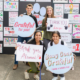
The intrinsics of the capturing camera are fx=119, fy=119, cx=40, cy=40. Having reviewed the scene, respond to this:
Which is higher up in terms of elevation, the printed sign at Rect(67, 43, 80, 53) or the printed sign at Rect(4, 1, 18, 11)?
the printed sign at Rect(4, 1, 18, 11)

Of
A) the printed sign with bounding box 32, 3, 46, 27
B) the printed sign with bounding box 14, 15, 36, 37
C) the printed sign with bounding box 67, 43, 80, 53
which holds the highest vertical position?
the printed sign with bounding box 32, 3, 46, 27

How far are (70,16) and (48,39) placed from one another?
5.26ft

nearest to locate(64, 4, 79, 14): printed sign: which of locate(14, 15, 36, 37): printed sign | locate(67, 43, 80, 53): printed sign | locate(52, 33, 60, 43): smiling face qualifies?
locate(67, 43, 80, 53): printed sign

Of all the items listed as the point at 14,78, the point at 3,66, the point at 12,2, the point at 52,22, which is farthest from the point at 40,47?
the point at 12,2

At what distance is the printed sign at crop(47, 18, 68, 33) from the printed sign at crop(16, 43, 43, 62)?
A: 0.58m

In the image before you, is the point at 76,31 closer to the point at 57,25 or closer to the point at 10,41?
the point at 57,25

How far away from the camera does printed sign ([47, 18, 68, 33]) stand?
7.86 ft

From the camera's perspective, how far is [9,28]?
3.80m

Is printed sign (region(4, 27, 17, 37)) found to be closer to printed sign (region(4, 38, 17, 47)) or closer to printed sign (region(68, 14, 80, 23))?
printed sign (region(4, 38, 17, 47))

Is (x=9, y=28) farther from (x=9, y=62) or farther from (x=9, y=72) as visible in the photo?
(x=9, y=72)

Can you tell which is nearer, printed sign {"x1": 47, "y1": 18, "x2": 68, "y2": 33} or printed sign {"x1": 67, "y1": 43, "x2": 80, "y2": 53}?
printed sign {"x1": 47, "y1": 18, "x2": 68, "y2": 33}

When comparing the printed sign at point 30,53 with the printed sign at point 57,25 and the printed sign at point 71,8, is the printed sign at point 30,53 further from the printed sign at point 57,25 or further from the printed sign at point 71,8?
the printed sign at point 71,8

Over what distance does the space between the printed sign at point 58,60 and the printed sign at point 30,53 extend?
17 centimetres

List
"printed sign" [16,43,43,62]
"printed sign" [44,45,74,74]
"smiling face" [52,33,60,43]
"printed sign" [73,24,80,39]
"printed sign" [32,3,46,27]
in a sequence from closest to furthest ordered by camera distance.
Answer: "printed sign" [44,45,74,74] < "printed sign" [16,43,43,62] < "smiling face" [52,33,60,43] < "printed sign" [32,3,46,27] < "printed sign" [73,24,80,39]
